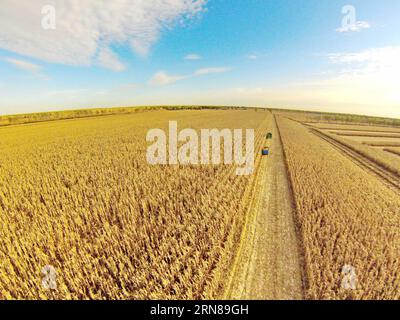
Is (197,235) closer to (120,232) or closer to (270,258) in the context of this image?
(270,258)

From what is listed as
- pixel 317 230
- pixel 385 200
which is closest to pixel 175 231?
pixel 317 230

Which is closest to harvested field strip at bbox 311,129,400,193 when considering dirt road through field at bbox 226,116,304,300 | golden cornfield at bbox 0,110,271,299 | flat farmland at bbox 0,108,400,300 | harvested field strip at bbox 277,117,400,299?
flat farmland at bbox 0,108,400,300

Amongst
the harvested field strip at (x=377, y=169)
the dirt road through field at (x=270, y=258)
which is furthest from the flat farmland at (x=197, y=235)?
the harvested field strip at (x=377, y=169)

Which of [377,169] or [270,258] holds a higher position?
[377,169]

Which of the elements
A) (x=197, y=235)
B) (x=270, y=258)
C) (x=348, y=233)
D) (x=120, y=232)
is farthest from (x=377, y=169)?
(x=120, y=232)

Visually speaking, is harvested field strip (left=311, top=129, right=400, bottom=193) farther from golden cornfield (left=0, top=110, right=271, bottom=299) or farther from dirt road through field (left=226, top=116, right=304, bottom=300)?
golden cornfield (left=0, top=110, right=271, bottom=299)
